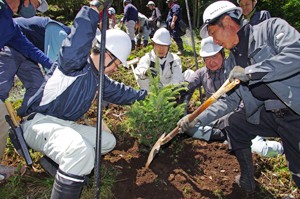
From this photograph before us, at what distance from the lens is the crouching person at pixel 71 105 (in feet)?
8.30

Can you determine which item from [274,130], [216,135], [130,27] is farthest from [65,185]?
[130,27]

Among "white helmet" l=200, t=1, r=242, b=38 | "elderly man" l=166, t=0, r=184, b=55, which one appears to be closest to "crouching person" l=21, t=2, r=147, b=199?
"white helmet" l=200, t=1, r=242, b=38

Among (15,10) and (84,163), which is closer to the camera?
(84,163)

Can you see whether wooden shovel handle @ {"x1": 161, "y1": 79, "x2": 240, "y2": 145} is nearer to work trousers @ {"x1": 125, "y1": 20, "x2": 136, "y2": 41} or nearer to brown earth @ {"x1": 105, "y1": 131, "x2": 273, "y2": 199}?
brown earth @ {"x1": 105, "y1": 131, "x2": 273, "y2": 199}

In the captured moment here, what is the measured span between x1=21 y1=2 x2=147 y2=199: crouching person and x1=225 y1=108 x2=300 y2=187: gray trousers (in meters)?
1.30

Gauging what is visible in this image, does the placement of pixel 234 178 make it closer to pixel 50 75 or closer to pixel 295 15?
pixel 50 75

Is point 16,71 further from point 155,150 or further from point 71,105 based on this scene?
point 155,150

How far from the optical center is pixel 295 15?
16.6 meters

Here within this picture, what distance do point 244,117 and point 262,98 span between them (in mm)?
416

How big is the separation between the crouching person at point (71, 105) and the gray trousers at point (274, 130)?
1.30 metres

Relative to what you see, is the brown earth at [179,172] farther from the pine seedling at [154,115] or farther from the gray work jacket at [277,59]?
the gray work jacket at [277,59]

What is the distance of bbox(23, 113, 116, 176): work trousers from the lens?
253cm

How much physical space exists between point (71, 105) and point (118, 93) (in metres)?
0.66

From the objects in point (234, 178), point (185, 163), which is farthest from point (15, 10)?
point (234, 178)
